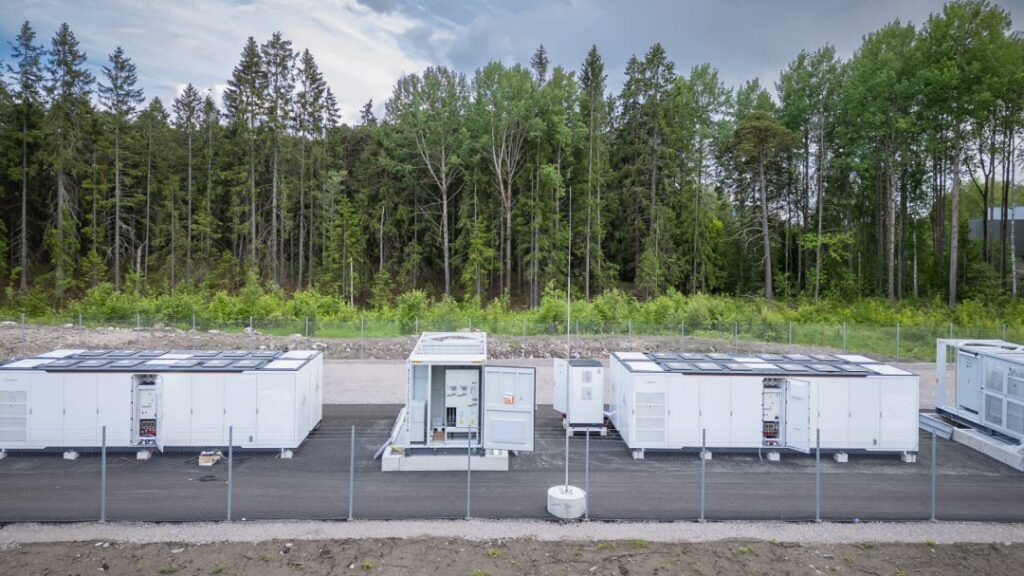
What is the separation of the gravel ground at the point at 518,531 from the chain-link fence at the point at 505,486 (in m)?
0.27

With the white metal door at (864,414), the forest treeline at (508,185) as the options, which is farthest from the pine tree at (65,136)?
the white metal door at (864,414)

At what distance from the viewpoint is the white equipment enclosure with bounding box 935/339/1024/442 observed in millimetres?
13969

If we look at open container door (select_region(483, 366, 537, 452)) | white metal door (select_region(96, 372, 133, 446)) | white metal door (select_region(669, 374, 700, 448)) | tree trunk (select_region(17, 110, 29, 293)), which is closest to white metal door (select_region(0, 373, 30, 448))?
white metal door (select_region(96, 372, 133, 446))

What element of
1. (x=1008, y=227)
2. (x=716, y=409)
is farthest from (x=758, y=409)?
(x=1008, y=227)

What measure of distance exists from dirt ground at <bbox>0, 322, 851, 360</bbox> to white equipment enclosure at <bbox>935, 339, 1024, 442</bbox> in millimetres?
10251

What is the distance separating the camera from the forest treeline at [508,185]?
4062 centimetres

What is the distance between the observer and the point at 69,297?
40.5 m

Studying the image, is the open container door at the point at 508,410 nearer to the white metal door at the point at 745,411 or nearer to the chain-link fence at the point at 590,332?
the white metal door at the point at 745,411

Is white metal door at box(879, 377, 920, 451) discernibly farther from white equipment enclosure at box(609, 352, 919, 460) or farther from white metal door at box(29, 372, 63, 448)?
white metal door at box(29, 372, 63, 448)

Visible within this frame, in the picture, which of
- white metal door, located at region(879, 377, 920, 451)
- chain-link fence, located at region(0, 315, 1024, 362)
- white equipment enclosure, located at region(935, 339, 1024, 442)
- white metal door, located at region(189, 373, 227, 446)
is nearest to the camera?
white metal door, located at region(189, 373, 227, 446)

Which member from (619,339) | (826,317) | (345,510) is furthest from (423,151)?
(345,510)

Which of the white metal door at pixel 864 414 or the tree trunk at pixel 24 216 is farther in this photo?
the tree trunk at pixel 24 216

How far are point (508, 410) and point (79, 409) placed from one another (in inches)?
364

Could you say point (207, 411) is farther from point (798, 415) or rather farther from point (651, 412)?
point (798, 415)
